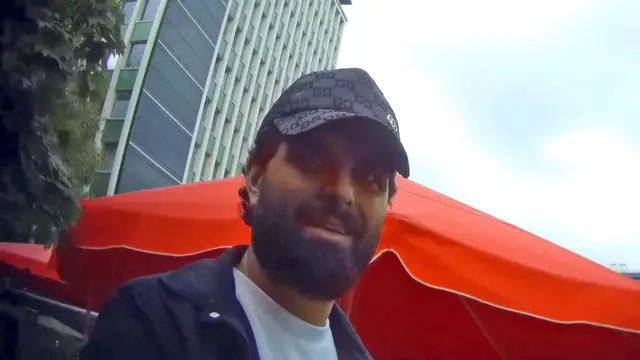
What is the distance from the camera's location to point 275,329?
47.8 inches

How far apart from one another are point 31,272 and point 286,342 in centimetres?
408

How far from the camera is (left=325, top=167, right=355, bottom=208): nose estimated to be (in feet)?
3.94

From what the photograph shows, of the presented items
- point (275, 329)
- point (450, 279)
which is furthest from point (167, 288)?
point (450, 279)

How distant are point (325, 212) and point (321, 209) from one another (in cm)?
1

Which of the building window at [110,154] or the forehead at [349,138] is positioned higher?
the building window at [110,154]

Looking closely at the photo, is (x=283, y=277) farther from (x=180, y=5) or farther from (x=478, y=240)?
(x=180, y=5)

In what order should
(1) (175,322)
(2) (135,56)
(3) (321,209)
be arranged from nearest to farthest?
(1) (175,322) < (3) (321,209) < (2) (135,56)

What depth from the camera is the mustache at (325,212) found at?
3.83 feet

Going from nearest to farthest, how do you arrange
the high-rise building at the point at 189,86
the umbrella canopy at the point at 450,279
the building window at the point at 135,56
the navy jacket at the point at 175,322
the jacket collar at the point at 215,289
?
1. the navy jacket at the point at 175,322
2. the jacket collar at the point at 215,289
3. the umbrella canopy at the point at 450,279
4. the high-rise building at the point at 189,86
5. the building window at the point at 135,56

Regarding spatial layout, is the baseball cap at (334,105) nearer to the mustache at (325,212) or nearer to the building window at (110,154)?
the mustache at (325,212)

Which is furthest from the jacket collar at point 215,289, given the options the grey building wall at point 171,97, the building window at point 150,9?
the building window at point 150,9

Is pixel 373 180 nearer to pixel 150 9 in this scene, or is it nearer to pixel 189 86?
pixel 150 9

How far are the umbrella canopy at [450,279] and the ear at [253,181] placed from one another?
0.69 metres

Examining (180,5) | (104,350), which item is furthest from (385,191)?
(180,5)
